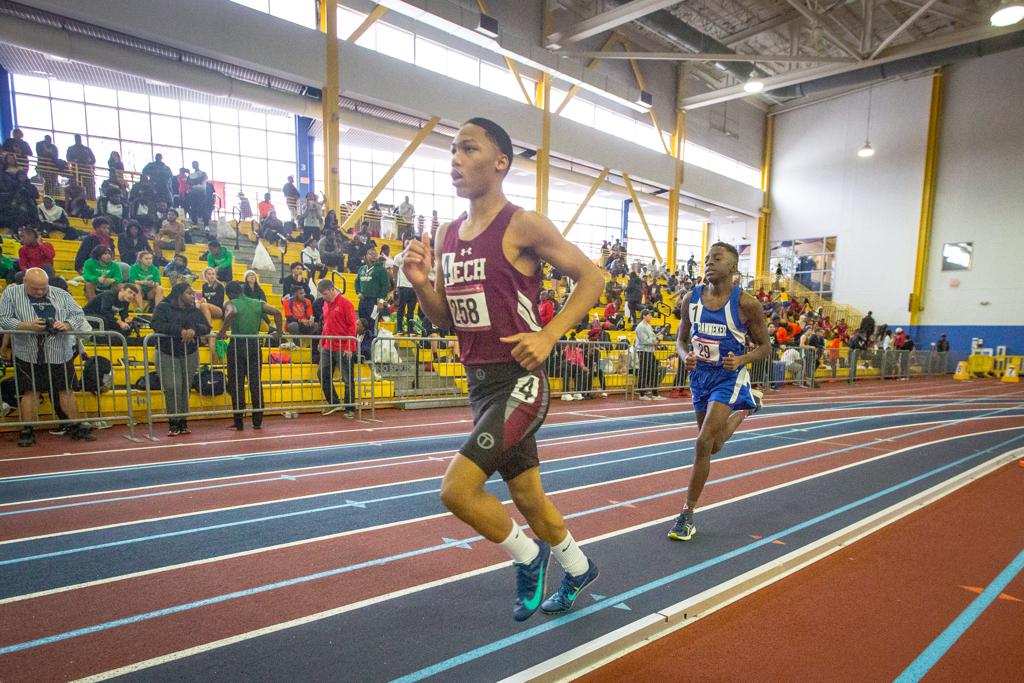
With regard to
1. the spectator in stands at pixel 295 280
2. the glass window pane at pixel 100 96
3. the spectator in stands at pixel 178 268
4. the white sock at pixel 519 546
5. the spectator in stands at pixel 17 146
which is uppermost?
the glass window pane at pixel 100 96

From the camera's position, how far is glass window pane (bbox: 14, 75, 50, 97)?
693 inches

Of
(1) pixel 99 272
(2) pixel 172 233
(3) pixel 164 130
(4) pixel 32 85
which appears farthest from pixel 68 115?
(1) pixel 99 272

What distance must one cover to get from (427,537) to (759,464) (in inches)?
161

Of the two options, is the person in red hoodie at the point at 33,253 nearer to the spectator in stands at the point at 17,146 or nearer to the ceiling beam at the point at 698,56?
the spectator in stands at the point at 17,146

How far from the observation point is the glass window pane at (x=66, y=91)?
18.1 metres

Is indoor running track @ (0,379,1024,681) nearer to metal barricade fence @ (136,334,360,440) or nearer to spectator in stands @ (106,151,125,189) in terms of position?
metal barricade fence @ (136,334,360,440)

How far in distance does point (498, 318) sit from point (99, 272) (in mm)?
9541

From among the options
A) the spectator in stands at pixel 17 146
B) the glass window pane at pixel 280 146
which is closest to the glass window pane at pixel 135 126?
the glass window pane at pixel 280 146

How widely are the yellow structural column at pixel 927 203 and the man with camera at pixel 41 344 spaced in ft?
102

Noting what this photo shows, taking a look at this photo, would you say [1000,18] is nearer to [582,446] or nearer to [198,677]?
[582,446]

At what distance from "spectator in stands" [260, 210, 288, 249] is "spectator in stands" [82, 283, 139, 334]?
524cm

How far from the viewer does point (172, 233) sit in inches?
462

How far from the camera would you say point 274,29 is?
15.1 meters

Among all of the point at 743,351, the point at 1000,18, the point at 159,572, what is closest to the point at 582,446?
the point at 743,351
